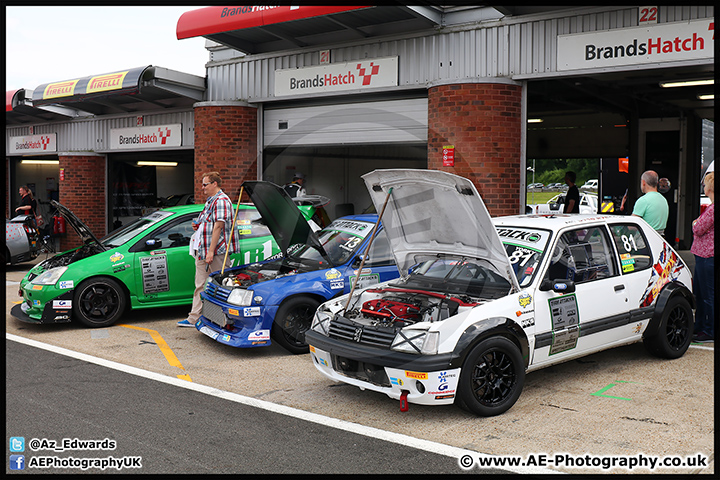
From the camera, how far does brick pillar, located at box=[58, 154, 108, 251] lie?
57.9 feet

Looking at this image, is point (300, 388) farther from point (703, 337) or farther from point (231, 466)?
point (703, 337)

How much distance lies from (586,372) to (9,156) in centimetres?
2050

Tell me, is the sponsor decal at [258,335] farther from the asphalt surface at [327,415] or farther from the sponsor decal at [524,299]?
the sponsor decal at [524,299]

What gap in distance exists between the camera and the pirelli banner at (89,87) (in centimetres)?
1313

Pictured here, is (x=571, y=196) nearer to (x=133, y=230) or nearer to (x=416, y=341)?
(x=133, y=230)

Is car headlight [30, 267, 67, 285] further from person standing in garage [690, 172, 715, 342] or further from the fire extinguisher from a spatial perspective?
the fire extinguisher

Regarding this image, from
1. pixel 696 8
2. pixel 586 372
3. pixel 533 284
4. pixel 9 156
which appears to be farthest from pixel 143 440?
pixel 9 156

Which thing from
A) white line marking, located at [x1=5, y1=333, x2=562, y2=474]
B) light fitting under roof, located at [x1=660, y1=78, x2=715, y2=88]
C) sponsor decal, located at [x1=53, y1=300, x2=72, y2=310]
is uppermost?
light fitting under roof, located at [x1=660, y1=78, x2=715, y2=88]

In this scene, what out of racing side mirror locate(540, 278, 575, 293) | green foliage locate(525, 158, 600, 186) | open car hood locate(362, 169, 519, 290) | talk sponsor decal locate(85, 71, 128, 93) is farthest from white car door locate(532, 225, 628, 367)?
green foliage locate(525, 158, 600, 186)

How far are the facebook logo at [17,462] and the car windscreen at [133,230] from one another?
4713mm

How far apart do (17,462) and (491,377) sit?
3325mm

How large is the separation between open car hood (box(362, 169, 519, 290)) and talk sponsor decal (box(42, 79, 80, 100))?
11.5 metres

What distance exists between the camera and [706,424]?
15.5 feet

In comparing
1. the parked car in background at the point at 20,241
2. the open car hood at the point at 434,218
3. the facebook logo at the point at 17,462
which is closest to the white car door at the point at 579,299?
the open car hood at the point at 434,218
